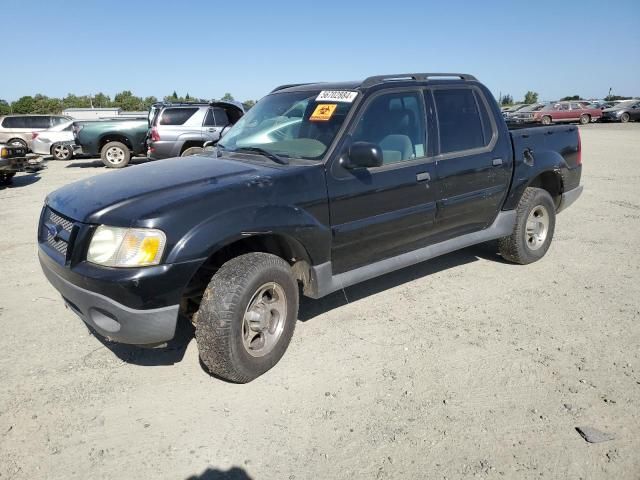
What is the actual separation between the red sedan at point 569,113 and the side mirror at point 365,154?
30688 millimetres

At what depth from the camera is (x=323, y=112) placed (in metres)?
3.80

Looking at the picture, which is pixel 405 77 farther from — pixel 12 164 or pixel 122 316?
pixel 12 164

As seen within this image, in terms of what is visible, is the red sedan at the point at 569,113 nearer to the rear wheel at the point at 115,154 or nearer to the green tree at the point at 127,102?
the rear wheel at the point at 115,154

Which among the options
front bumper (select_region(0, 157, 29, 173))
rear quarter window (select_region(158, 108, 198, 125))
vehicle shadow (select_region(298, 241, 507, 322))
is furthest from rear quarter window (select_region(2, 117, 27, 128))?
vehicle shadow (select_region(298, 241, 507, 322))

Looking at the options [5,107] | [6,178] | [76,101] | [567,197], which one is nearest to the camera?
[567,197]

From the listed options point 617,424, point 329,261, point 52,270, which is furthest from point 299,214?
point 617,424

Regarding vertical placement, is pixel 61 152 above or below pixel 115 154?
above

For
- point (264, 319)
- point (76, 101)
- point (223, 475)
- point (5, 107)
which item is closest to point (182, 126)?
point (264, 319)

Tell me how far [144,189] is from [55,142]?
54.4 feet

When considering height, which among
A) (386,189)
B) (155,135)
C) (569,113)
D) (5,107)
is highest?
(5,107)

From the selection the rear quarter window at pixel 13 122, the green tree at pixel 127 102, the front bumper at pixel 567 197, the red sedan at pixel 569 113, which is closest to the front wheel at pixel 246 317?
the front bumper at pixel 567 197

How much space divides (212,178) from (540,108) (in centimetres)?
3360

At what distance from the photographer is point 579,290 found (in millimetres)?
4613

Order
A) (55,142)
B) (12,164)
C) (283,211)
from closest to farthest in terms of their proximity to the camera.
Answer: (283,211)
(12,164)
(55,142)
